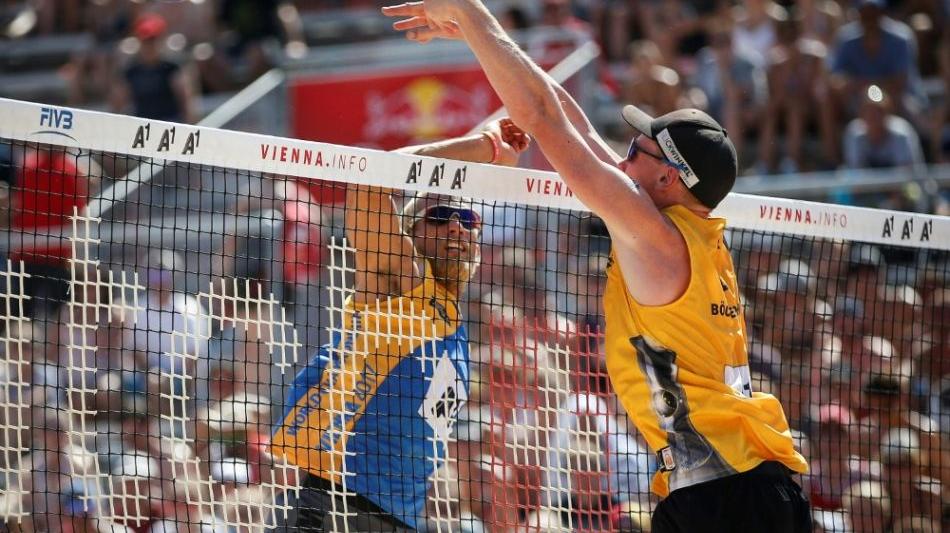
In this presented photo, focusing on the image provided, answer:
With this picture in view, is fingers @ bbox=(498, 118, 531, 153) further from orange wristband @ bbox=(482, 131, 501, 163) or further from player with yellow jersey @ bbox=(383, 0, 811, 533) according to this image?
player with yellow jersey @ bbox=(383, 0, 811, 533)

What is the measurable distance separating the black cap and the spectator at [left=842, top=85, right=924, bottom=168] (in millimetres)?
6123

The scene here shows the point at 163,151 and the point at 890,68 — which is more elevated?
the point at 890,68

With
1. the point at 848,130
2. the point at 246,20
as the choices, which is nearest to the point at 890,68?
the point at 848,130

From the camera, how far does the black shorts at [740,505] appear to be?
4332 millimetres

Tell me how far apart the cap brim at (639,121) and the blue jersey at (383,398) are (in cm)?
110

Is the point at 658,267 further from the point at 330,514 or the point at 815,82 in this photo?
the point at 815,82

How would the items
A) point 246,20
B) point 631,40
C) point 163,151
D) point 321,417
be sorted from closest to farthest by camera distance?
1. point 163,151
2. point 321,417
3. point 631,40
4. point 246,20

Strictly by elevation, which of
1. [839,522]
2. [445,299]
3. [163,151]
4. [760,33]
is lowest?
[839,522]

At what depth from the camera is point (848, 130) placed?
10.7m

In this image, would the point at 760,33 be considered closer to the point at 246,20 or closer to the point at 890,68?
the point at 890,68

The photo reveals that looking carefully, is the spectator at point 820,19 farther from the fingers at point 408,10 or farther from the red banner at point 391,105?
the fingers at point 408,10

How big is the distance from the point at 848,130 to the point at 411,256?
21.5ft

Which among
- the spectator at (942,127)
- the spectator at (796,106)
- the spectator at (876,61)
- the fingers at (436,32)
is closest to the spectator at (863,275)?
the spectator at (796,106)

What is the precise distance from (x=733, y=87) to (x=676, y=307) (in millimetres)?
7340
